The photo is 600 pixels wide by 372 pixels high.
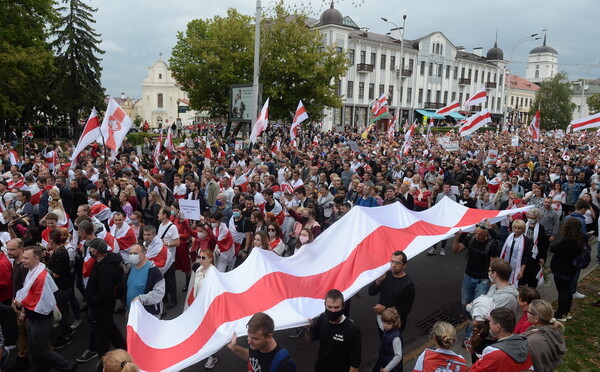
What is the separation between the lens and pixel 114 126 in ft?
34.4

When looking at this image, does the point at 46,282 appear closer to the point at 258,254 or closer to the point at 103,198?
the point at 258,254

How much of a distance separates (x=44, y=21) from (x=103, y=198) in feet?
89.1

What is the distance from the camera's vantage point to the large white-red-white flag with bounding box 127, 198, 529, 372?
13.4ft

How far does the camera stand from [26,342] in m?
5.38

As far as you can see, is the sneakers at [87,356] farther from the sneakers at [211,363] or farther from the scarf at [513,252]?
the scarf at [513,252]

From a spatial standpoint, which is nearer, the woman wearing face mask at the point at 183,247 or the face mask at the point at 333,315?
the face mask at the point at 333,315

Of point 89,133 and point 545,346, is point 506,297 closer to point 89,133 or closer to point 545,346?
point 545,346

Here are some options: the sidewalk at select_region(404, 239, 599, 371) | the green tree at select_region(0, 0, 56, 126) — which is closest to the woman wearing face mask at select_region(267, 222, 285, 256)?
the sidewalk at select_region(404, 239, 599, 371)

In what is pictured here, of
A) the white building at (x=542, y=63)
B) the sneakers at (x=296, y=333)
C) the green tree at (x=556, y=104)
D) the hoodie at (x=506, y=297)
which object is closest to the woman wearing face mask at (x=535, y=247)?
the hoodie at (x=506, y=297)

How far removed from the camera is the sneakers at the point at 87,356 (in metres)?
5.49

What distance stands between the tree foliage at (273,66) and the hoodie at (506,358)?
27.1 meters

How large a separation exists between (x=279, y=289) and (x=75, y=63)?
33.7 m

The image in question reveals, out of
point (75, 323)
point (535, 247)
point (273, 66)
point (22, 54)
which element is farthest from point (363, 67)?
point (75, 323)

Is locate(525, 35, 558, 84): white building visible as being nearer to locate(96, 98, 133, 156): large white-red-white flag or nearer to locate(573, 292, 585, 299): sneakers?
locate(573, 292, 585, 299): sneakers
